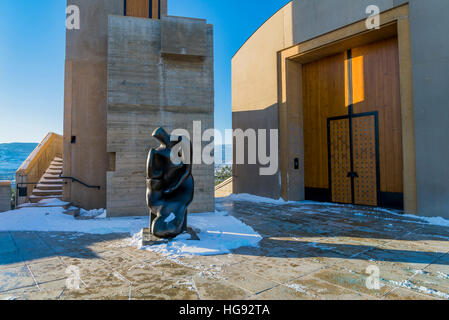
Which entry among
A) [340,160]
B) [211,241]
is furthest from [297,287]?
[340,160]

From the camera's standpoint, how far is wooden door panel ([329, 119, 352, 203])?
374 inches

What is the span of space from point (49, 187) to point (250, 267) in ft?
31.8

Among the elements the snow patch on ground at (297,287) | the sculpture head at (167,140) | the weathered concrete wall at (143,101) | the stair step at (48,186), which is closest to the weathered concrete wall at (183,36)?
the weathered concrete wall at (143,101)

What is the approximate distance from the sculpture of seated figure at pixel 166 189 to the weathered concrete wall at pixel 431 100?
239 inches

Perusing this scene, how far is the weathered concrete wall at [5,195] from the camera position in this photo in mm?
9703

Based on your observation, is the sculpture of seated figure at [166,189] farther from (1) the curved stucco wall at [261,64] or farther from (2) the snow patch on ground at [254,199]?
(1) the curved stucco wall at [261,64]

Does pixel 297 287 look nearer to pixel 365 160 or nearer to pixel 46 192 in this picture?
pixel 365 160

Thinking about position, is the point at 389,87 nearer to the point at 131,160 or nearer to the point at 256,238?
the point at 256,238

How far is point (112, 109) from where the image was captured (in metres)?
7.66

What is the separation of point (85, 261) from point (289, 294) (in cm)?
288

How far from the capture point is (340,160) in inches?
381

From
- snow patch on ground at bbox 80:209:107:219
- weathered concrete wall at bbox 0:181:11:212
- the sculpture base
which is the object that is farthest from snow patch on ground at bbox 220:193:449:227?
weathered concrete wall at bbox 0:181:11:212
